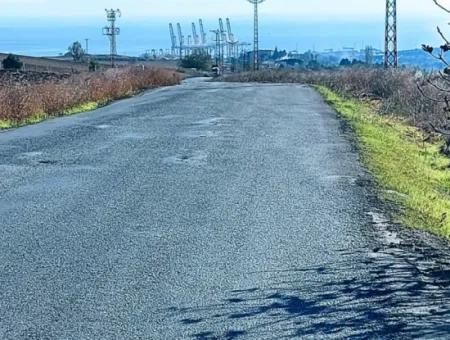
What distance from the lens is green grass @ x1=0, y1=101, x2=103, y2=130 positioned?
59.0 feet

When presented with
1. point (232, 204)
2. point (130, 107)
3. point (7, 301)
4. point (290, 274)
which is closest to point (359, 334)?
point (290, 274)

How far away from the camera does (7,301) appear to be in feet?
Answer: 18.9

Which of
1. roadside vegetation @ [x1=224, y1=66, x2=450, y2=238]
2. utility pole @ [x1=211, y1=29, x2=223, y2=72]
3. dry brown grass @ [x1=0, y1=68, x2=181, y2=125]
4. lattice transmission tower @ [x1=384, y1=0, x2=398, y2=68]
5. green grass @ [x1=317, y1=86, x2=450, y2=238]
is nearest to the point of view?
green grass @ [x1=317, y1=86, x2=450, y2=238]

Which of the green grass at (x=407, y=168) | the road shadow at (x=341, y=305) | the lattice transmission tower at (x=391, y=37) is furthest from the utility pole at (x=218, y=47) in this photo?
the road shadow at (x=341, y=305)

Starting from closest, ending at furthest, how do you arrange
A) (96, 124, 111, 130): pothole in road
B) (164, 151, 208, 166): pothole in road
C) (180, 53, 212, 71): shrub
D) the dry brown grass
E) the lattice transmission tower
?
(164, 151, 208, 166): pothole in road < (96, 124, 111, 130): pothole in road < the dry brown grass < the lattice transmission tower < (180, 53, 212, 71): shrub

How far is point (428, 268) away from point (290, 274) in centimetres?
106

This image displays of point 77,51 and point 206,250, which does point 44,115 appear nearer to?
point 206,250

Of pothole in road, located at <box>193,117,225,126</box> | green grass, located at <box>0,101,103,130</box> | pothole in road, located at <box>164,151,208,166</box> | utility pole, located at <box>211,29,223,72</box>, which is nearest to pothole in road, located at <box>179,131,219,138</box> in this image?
pothole in road, located at <box>193,117,225,126</box>

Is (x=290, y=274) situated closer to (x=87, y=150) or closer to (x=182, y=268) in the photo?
(x=182, y=268)

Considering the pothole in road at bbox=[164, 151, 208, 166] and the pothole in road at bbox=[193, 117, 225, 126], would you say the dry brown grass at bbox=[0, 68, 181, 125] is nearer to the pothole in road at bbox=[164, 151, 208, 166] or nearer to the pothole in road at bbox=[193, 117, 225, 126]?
the pothole in road at bbox=[193, 117, 225, 126]

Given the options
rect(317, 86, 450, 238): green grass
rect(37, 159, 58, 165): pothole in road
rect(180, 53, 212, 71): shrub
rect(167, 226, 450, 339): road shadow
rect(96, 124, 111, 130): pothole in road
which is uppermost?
rect(37, 159, 58, 165): pothole in road

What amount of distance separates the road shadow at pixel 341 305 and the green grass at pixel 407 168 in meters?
1.67

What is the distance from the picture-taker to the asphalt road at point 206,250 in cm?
540

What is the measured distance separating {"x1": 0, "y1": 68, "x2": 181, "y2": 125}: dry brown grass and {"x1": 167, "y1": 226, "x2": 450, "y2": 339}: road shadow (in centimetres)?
1296
